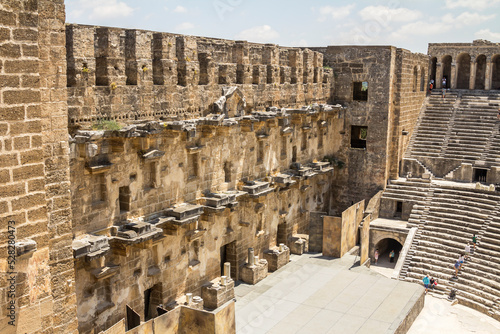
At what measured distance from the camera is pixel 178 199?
53.8 ft

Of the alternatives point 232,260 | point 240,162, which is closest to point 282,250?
point 232,260

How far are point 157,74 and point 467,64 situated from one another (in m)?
26.2

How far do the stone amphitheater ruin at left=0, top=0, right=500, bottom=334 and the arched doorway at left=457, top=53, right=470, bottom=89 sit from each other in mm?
2689

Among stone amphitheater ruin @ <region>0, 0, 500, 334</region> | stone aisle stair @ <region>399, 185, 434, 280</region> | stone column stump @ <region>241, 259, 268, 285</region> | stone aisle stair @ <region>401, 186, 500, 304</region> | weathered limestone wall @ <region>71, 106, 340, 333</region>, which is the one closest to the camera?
stone amphitheater ruin @ <region>0, 0, 500, 334</region>

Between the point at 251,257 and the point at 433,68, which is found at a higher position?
the point at 433,68

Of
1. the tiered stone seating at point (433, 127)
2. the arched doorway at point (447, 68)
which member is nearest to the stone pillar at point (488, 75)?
the tiered stone seating at point (433, 127)

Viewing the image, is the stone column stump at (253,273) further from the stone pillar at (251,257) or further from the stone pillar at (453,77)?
the stone pillar at (453,77)

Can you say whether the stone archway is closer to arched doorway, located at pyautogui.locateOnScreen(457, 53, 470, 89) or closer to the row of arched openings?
the row of arched openings

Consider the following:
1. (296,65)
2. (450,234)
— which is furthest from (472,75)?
(296,65)

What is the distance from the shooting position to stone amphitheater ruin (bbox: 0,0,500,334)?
6.89 meters

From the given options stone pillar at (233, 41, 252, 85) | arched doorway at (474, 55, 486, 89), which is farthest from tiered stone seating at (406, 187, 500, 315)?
arched doorway at (474, 55, 486, 89)

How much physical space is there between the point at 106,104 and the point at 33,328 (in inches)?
292

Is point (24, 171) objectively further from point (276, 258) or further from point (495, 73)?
point (495, 73)

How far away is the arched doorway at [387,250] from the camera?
77.6ft
